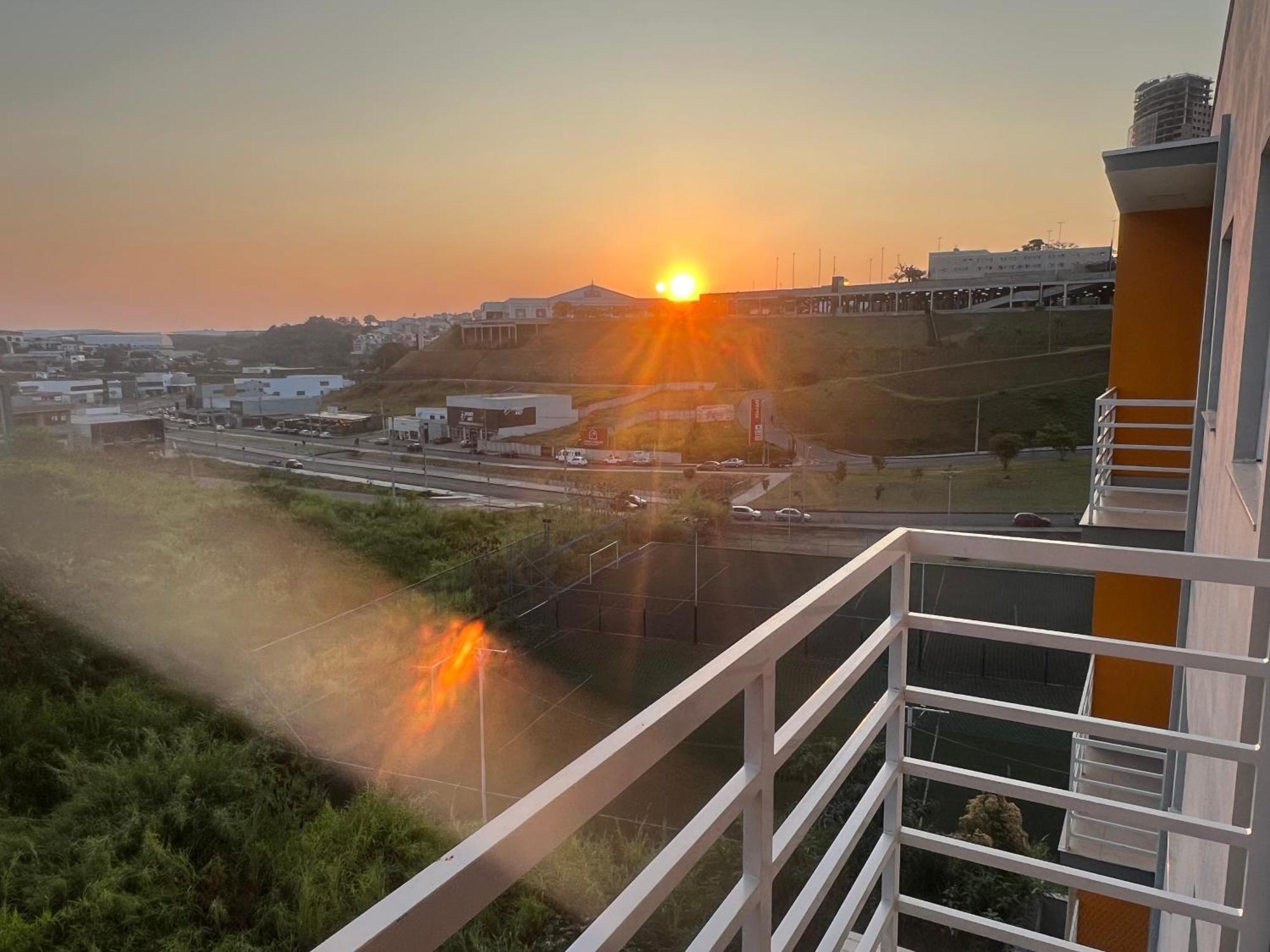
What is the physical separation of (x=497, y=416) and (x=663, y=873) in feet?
43.2

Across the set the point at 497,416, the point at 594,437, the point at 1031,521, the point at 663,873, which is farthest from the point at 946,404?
the point at 663,873

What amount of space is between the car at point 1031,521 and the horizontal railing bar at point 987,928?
10002 millimetres

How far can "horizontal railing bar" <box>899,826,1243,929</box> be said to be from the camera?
2.40 ft

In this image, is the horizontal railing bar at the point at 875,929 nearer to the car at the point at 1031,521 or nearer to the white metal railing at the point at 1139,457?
the white metal railing at the point at 1139,457

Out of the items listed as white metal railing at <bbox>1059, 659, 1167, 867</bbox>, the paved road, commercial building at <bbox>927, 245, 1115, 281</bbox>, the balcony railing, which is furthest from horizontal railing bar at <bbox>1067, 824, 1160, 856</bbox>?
commercial building at <bbox>927, 245, 1115, 281</bbox>

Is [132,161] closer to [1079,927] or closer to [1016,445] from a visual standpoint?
[1079,927]

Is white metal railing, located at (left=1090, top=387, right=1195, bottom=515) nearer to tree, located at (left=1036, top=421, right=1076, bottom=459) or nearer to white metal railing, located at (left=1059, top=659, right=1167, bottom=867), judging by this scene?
white metal railing, located at (left=1059, top=659, right=1167, bottom=867)

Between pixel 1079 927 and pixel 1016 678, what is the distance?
4340mm

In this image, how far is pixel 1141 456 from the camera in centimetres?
322

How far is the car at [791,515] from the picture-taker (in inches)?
451

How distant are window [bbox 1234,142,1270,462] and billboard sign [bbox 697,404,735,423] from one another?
485 inches

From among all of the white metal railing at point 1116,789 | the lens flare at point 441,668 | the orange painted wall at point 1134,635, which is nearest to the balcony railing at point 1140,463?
the orange painted wall at point 1134,635

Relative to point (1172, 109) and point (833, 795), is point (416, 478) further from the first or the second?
point (833, 795)

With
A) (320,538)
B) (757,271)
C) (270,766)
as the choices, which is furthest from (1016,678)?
(757,271)
